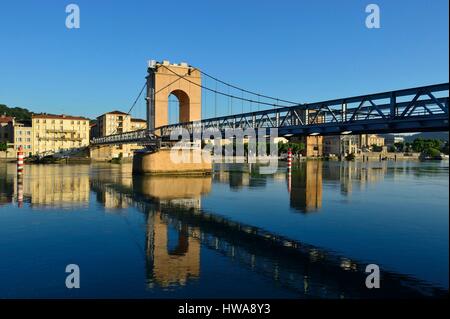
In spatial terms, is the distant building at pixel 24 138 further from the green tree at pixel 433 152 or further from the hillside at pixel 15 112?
the green tree at pixel 433 152

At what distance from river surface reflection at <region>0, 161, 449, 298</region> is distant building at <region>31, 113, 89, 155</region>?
93751 mm

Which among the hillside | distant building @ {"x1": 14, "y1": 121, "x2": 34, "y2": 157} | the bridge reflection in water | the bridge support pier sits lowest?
the bridge reflection in water

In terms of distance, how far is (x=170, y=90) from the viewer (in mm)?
61031

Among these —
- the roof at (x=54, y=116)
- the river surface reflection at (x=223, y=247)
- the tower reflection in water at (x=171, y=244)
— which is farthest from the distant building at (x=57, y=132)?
the river surface reflection at (x=223, y=247)

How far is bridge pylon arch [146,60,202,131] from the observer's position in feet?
198

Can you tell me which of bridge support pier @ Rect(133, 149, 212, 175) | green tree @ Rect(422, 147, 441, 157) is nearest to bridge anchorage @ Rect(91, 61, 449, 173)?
bridge support pier @ Rect(133, 149, 212, 175)

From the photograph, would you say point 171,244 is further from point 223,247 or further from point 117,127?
point 117,127

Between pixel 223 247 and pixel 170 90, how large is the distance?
47.9 meters

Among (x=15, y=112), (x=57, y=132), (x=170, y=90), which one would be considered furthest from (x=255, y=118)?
(x=15, y=112)

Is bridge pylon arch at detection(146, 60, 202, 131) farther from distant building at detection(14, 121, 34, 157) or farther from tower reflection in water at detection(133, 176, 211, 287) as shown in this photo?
distant building at detection(14, 121, 34, 157)

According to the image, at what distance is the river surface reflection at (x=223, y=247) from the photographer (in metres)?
11.2

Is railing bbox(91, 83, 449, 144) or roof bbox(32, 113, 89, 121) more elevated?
roof bbox(32, 113, 89, 121)

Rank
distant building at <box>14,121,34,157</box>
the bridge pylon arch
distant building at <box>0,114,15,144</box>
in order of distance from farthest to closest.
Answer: distant building at <box>0,114,15,144</box>, distant building at <box>14,121,34,157</box>, the bridge pylon arch
